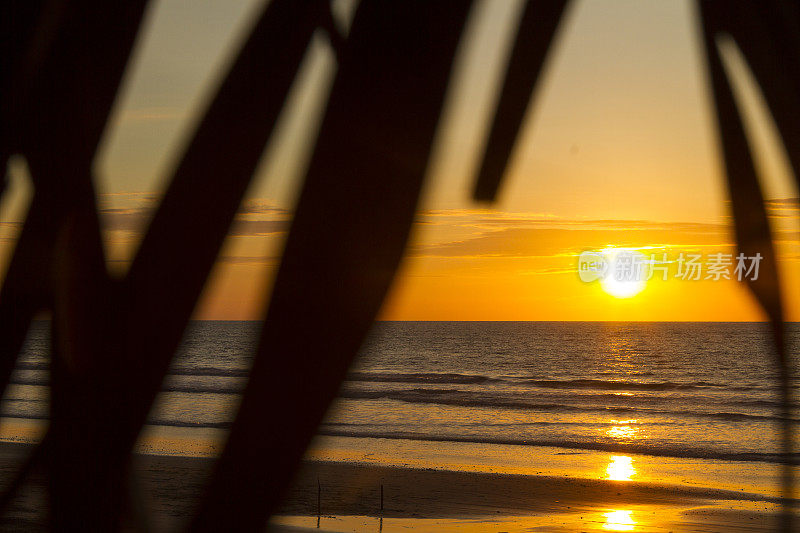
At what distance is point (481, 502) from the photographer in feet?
48.2

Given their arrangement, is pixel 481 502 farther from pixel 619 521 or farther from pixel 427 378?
pixel 427 378

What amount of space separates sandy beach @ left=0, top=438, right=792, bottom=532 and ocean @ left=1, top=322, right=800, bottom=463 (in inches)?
108

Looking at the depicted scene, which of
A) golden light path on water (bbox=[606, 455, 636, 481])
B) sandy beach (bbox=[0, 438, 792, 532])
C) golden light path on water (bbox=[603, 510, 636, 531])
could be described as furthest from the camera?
golden light path on water (bbox=[606, 455, 636, 481])

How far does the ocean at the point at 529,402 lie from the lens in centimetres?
2234

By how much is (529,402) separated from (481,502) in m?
17.9

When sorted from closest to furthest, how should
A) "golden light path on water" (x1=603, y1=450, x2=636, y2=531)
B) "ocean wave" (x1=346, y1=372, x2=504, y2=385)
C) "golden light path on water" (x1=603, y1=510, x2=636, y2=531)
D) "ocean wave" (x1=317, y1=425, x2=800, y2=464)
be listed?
"golden light path on water" (x1=603, y1=510, x2=636, y2=531)
"golden light path on water" (x1=603, y1=450, x2=636, y2=531)
"ocean wave" (x1=317, y1=425, x2=800, y2=464)
"ocean wave" (x1=346, y1=372, x2=504, y2=385)

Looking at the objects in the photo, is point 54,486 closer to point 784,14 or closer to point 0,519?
point 0,519

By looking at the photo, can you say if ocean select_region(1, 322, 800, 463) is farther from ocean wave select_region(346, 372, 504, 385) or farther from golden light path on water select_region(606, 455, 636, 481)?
golden light path on water select_region(606, 455, 636, 481)

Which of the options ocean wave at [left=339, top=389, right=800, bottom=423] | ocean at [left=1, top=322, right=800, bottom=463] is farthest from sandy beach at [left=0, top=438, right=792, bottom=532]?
ocean wave at [left=339, top=389, right=800, bottom=423]

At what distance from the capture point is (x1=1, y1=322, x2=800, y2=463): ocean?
73.3ft

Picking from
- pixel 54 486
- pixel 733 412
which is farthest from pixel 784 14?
pixel 733 412

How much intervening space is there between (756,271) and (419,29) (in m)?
0.66

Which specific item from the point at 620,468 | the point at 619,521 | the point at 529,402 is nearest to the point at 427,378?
the point at 529,402

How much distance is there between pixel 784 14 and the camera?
38.5 inches
